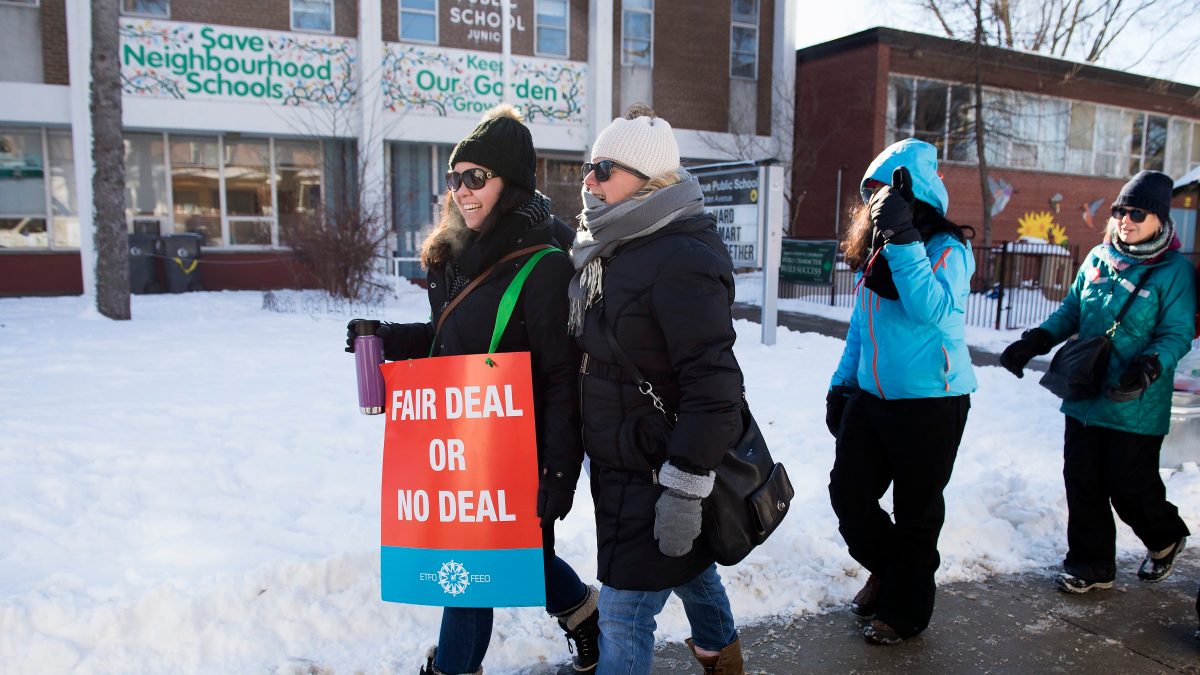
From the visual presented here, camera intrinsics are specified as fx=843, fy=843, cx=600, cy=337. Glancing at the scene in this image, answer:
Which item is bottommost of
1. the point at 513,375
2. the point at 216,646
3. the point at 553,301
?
the point at 216,646

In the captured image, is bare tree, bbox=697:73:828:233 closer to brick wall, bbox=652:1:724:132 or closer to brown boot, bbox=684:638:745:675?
brick wall, bbox=652:1:724:132

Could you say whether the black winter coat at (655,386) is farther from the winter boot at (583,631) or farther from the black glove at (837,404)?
the black glove at (837,404)

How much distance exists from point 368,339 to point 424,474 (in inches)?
18.4

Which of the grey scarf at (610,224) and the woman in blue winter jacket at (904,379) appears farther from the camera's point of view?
the woman in blue winter jacket at (904,379)

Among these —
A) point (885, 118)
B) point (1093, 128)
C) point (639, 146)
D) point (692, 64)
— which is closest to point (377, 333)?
point (639, 146)

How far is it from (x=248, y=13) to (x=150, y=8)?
1.80 metres

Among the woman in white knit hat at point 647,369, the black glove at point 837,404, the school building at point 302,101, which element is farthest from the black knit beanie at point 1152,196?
the school building at point 302,101

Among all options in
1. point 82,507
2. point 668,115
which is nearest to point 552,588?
point 82,507

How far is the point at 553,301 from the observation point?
2.48m

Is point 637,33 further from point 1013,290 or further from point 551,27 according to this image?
point 1013,290

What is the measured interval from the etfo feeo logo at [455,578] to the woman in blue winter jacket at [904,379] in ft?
5.14

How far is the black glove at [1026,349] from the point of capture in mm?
3732

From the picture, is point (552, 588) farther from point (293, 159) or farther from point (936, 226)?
point (293, 159)

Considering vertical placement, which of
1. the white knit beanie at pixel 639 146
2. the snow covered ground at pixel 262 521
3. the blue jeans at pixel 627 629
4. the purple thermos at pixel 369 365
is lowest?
the snow covered ground at pixel 262 521
